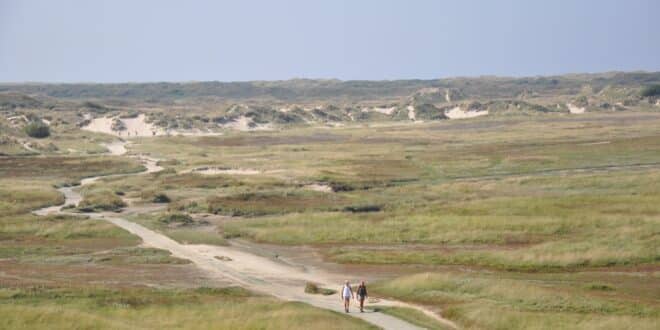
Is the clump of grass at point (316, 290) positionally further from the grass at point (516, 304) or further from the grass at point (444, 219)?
the grass at point (516, 304)

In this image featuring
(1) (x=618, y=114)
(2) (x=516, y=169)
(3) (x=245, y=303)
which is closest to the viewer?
(3) (x=245, y=303)

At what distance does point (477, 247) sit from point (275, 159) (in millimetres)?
69048

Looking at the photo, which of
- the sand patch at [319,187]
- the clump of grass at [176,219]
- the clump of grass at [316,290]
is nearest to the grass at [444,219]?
the sand patch at [319,187]

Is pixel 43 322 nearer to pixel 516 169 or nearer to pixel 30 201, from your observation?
pixel 30 201

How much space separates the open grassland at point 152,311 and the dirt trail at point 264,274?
6.03 ft

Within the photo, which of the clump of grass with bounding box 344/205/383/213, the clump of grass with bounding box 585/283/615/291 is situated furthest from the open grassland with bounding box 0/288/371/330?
the clump of grass with bounding box 344/205/383/213

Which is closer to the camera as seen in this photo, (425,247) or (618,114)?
(425,247)

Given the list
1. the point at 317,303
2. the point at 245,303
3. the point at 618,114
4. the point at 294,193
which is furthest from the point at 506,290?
the point at 618,114

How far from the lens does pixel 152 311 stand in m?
34.4

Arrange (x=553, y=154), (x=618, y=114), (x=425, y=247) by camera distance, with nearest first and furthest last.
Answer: (x=425, y=247), (x=553, y=154), (x=618, y=114)

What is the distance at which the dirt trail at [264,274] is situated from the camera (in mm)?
35334

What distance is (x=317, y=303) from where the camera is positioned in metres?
37.9

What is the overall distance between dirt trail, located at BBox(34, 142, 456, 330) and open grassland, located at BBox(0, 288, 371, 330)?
6.03 ft

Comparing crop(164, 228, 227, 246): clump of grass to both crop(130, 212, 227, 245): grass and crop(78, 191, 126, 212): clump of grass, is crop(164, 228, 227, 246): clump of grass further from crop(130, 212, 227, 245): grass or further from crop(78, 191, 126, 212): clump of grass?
crop(78, 191, 126, 212): clump of grass
